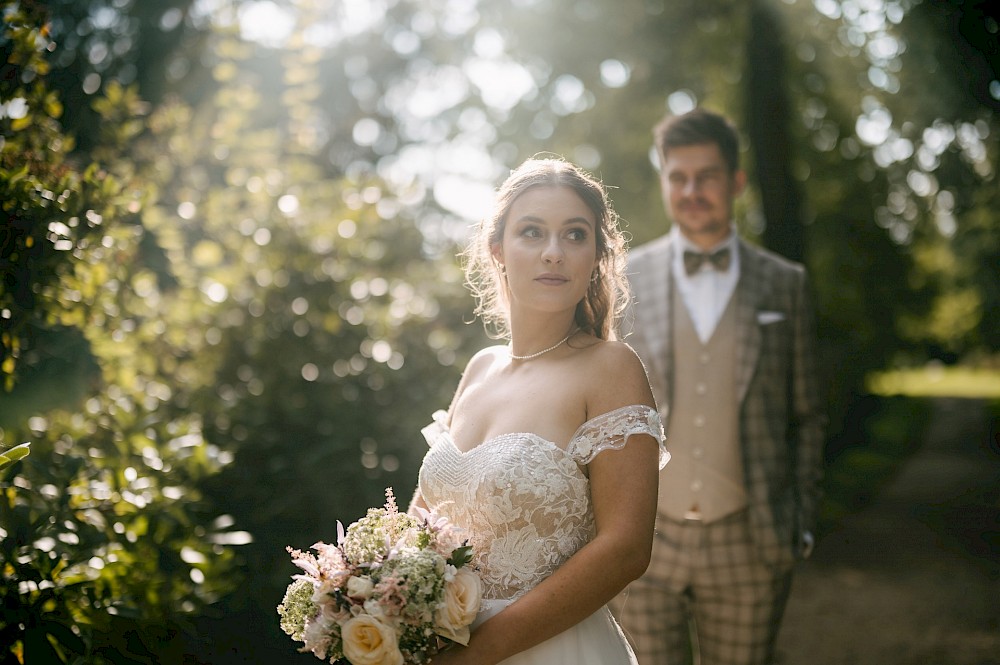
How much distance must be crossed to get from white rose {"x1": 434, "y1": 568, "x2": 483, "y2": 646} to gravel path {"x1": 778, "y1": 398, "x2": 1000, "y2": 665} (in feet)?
16.0

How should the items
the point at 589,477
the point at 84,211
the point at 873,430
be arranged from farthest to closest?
the point at 873,430 → the point at 84,211 → the point at 589,477

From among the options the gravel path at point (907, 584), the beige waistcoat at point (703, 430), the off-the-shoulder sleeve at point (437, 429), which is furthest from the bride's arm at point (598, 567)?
the gravel path at point (907, 584)

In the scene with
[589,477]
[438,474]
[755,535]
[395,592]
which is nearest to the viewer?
[395,592]

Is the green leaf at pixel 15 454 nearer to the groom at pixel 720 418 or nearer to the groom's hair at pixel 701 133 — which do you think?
the groom at pixel 720 418

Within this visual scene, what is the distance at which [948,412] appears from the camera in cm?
2609

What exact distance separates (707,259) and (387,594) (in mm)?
2368

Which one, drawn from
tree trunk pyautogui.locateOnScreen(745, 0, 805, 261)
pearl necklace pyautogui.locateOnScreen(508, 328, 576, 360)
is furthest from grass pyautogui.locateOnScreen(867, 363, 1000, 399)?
pearl necklace pyautogui.locateOnScreen(508, 328, 576, 360)

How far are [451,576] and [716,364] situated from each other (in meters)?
1.96

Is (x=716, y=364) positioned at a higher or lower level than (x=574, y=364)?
lower

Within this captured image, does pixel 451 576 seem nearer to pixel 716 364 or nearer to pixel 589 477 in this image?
pixel 589 477

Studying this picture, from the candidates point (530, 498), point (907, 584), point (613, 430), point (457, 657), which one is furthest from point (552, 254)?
point (907, 584)

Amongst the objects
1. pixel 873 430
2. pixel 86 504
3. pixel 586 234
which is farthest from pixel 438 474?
pixel 873 430

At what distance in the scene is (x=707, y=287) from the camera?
151 inches

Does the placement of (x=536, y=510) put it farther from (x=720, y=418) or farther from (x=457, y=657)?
(x=720, y=418)
